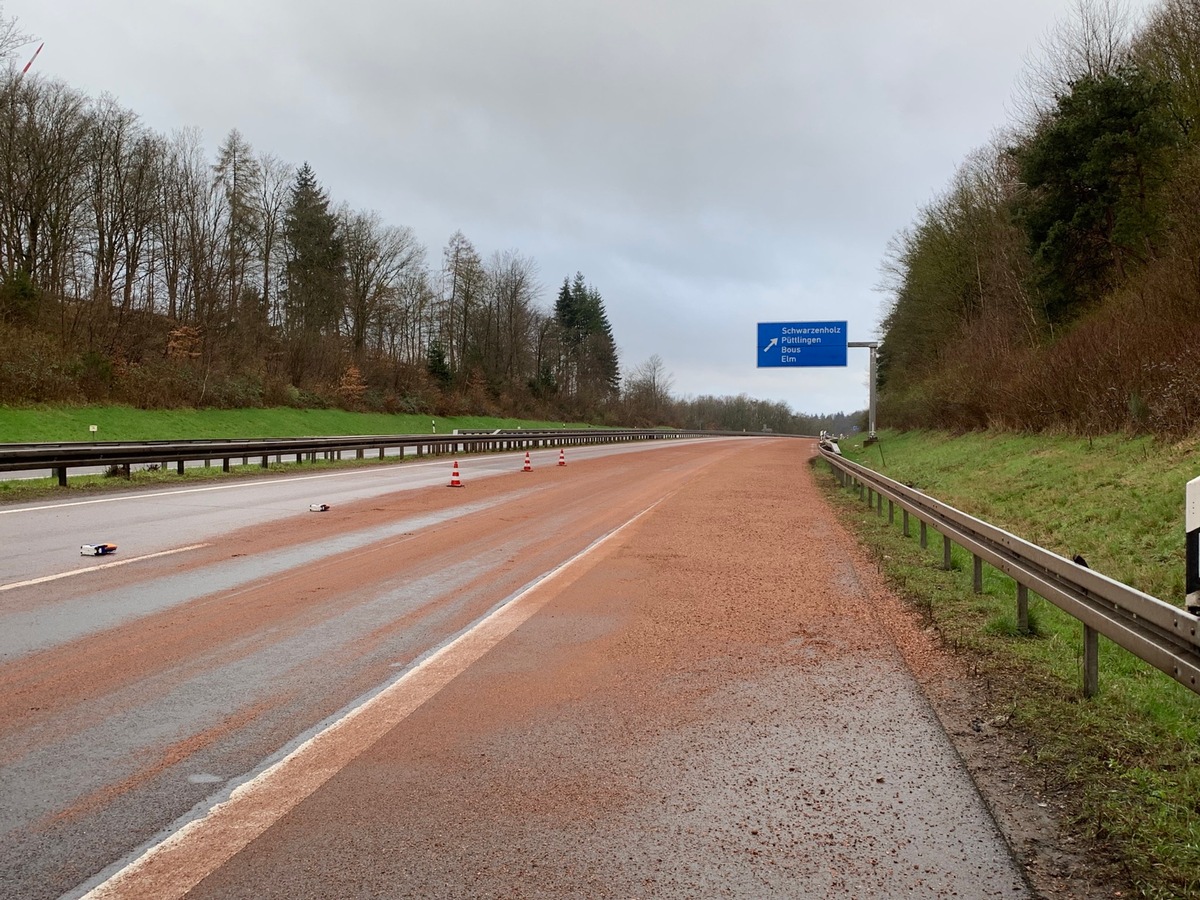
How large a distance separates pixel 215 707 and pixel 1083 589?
17.6 feet

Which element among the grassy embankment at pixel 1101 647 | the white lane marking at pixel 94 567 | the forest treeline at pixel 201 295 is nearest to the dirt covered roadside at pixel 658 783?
the grassy embankment at pixel 1101 647

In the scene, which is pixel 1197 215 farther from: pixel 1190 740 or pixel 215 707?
pixel 215 707

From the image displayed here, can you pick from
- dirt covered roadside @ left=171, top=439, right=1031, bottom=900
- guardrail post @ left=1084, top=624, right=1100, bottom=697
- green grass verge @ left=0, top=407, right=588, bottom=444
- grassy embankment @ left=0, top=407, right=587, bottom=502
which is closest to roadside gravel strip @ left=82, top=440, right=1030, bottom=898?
dirt covered roadside @ left=171, top=439, right=1031, bottom=900

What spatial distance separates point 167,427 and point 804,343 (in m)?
30.7

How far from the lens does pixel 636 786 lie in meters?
3.72

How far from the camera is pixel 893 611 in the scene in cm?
758

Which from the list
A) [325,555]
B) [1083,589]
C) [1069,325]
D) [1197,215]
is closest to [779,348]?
[1069,325]

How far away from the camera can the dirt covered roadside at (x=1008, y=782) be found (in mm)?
2957

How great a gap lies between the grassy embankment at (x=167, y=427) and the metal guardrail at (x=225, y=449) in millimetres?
449

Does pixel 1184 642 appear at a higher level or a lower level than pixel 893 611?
higher

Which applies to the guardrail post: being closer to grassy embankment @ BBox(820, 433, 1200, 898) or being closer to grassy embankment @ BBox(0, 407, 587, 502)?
grassy embankment @ BBox(820, 433, 1200, 898)

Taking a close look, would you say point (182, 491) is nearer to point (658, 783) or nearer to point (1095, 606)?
point (658, 783)

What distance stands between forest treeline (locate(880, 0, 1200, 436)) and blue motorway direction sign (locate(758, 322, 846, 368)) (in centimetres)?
478

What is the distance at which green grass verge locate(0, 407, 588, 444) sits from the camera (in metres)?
32.2
